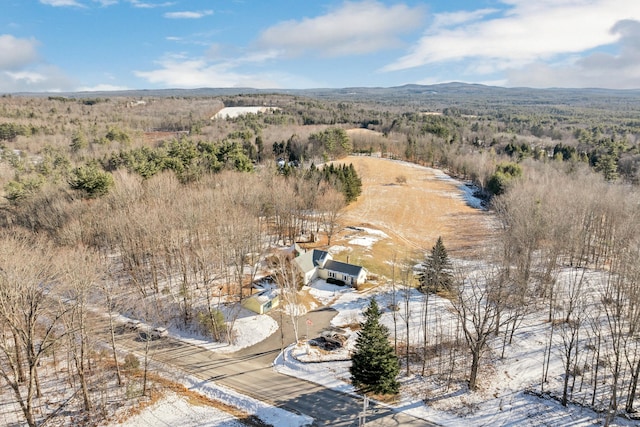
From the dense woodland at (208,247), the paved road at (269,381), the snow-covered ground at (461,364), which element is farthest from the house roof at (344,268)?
the paved road at (269,381)

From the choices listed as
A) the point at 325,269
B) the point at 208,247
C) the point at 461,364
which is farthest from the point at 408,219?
the point at 208,247

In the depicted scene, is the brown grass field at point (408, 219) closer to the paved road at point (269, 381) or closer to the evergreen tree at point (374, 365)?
the evergreen tree at point (374, 365)

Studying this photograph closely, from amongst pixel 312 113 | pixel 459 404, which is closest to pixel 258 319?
pixel 459 404

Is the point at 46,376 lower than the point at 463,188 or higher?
lower

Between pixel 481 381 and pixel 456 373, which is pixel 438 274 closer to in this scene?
pixel 456 373

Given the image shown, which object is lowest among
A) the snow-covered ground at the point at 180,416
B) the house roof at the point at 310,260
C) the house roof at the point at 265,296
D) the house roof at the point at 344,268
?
the snow-covered ground at the point at 180,416

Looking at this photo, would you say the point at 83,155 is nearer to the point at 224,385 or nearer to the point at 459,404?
the point at 224,385
